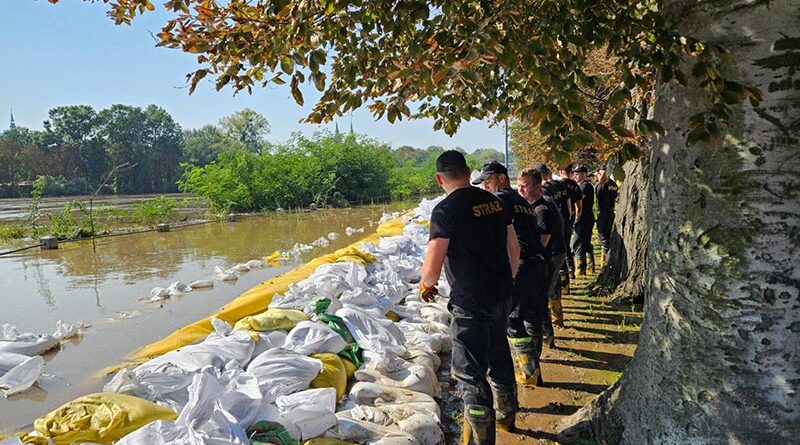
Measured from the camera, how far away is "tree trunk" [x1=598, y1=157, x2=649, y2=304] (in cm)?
500

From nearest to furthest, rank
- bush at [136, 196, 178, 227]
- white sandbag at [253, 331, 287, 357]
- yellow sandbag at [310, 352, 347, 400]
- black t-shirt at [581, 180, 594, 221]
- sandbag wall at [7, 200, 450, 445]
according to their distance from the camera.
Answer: sandbag wall at [7, 200, 450, 445]
yellow sandbag at [310, 352, 347, 400]
white sandbag at [253, 331, 287, 357]
black t-shirt at [581, 180, 594, 221]
bush at [136, 196, 178, 227]

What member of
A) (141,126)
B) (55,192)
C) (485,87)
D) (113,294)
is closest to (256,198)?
(113,294)

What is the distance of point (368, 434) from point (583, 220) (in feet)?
15.7

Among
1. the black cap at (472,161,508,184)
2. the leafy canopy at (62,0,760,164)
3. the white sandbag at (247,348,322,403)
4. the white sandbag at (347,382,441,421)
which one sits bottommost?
the white sandbag at (347,382,441,421)

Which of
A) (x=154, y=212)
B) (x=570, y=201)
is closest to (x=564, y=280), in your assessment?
(x=570, y=201)

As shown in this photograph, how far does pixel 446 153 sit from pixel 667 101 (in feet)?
3.01

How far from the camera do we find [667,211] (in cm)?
199

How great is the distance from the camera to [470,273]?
2.30 metres

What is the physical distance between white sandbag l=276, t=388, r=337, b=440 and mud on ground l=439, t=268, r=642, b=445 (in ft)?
2.25

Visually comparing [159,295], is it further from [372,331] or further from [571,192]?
[571,192]

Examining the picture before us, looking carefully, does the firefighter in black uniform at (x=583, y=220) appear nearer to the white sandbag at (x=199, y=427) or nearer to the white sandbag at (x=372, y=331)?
the white sandbag at (x=372, y=331)

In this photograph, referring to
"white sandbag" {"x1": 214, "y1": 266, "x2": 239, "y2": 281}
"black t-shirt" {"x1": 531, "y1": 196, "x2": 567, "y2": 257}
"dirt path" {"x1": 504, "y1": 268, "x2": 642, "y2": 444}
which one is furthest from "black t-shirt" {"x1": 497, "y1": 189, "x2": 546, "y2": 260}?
"white sandbag" {"x1": 214, "y1": 266, "x2": 239, "y2": 281}

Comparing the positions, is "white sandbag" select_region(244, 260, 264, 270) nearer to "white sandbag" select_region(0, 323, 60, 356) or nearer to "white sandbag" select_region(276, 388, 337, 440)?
"white sandbag" select_region(0, 323, 60, 356)

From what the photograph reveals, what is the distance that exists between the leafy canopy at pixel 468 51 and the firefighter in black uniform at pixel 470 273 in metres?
0.43
